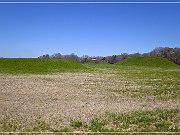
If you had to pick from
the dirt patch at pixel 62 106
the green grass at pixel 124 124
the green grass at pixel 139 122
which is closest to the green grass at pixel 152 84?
the dirt patch at pixel 62 106

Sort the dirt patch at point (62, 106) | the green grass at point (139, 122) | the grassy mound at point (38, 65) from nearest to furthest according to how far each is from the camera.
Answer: the green grass at point (139, 122) < the dirt patch at point (62, 106) < the grassy mound at point (38, 65)

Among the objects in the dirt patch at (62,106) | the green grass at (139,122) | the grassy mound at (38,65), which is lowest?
the green grass at (139,122)

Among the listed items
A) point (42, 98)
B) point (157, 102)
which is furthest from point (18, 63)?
point (157, 102)

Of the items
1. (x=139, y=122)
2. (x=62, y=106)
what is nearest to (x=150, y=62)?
(x=62, y=106)

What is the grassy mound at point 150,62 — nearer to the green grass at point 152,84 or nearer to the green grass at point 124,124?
the green grass at point 152,84

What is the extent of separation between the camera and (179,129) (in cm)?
1527

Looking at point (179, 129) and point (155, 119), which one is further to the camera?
point (155, 119)

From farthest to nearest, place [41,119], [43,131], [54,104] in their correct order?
1. [54,104]
2. [41,119]
3. [43,131]

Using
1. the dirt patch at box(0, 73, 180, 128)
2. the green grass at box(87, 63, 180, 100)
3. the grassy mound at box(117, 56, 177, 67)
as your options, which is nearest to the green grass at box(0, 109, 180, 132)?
the dirt patch at box(0, 73, 180, 128)

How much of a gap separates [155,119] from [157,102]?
7.19 m

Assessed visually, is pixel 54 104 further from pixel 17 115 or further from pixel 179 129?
pixel 179 129

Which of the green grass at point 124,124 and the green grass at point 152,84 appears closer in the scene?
the green grass at point 124,124

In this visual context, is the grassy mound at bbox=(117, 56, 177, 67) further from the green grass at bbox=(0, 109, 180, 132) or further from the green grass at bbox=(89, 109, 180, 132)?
the green grass at bbox=(0, 109, 180, 132)

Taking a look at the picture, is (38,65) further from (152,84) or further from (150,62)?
(150,62)
